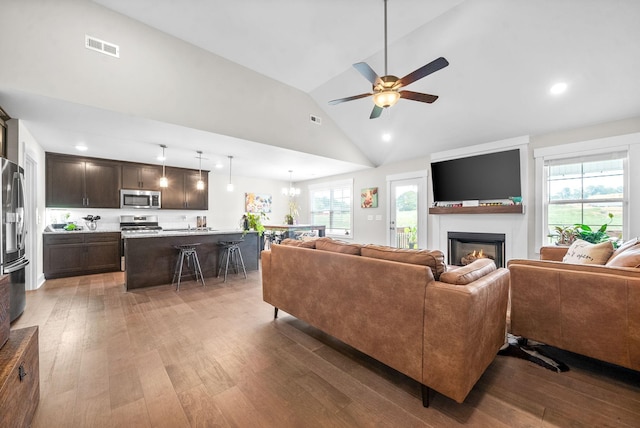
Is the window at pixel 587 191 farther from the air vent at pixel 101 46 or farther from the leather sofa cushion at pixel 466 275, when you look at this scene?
the air vent at pixel 101 46

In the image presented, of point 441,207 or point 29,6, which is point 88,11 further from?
point 441,207

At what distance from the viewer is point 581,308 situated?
1.99 m

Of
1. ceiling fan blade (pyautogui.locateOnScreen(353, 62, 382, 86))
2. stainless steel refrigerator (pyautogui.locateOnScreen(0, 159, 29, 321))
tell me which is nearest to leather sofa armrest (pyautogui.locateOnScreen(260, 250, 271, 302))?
ceiling fan blade (pyautogui.locateOnScreen(353, 62, 382, 86))

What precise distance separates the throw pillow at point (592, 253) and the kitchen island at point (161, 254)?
196 inches

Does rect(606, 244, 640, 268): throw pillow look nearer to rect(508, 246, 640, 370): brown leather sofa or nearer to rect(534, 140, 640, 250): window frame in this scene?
rect(508, 246, 640, 370): brown leather sofa

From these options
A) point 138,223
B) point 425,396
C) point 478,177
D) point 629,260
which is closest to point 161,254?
point 138,223

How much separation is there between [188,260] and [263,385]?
11.7 feet

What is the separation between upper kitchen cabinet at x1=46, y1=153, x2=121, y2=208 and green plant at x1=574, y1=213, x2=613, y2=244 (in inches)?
341

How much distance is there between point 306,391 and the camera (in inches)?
70.8

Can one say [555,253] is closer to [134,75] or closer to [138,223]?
[134,75]

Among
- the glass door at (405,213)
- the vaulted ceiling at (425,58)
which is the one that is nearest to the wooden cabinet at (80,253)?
the vaulted ceiling at (425,58)

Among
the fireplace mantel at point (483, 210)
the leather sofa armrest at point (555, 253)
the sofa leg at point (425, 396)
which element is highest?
the fireplace mantel at point (483, 210)

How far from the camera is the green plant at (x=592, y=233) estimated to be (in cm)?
364

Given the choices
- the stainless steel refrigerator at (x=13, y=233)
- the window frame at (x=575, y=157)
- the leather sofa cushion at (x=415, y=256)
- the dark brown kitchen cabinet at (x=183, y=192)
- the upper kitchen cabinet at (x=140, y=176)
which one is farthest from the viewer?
the dark brown kitchen cabinet at (x=183, y=192)
